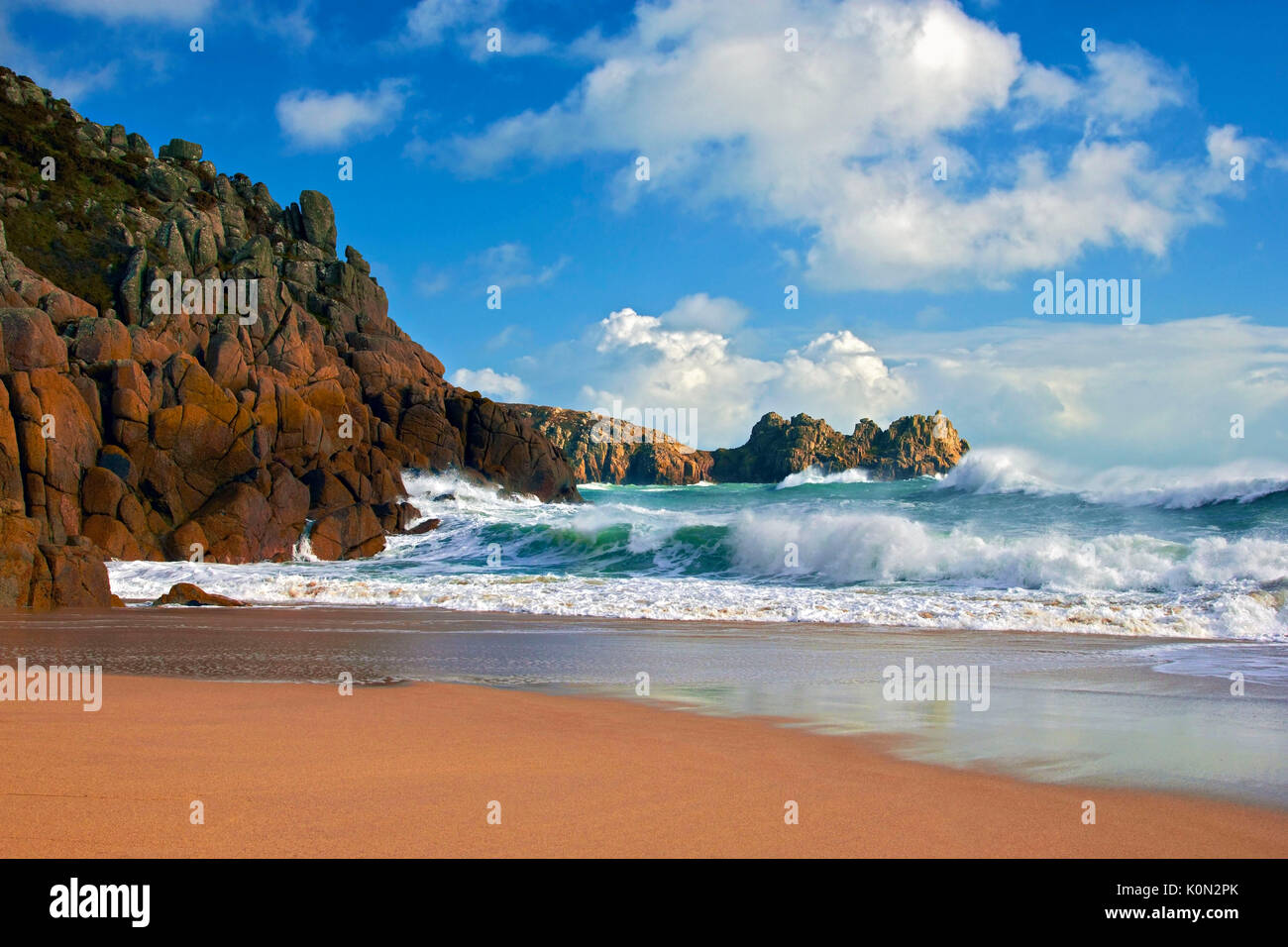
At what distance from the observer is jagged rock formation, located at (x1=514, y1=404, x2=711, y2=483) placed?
126688 mm

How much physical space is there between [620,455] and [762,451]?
71.3 ft

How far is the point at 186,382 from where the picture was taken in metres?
29.5

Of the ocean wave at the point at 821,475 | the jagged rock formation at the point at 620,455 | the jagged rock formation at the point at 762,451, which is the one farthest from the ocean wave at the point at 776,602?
the jagged rock formation at the point at 620,455

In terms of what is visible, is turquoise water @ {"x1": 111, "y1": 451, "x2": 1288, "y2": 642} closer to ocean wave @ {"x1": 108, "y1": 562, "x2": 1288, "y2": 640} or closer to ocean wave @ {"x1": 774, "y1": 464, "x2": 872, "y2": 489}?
ocean wave @ {"x1": 108, "y1": 562, "x2": 1288, "y2": 640}

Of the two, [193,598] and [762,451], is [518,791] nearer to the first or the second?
[193,598]

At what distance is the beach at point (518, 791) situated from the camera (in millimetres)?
3354

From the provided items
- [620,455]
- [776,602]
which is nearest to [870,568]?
[776,602]

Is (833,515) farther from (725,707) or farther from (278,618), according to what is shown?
(725,707)

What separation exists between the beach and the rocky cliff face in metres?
13.5

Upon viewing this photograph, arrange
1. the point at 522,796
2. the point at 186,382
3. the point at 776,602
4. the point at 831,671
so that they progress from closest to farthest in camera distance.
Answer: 1. the point at 522,796
2. the point at 831,671
3. the point at 776,602
4. the point at 186,382

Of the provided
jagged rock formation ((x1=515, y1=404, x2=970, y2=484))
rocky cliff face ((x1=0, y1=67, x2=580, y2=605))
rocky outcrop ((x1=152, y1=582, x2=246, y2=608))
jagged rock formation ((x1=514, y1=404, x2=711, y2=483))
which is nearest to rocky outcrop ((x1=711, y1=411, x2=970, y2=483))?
jagged rock formation ((x1=515, y1=404, x2=970, y2=484))

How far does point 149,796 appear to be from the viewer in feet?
12.3
